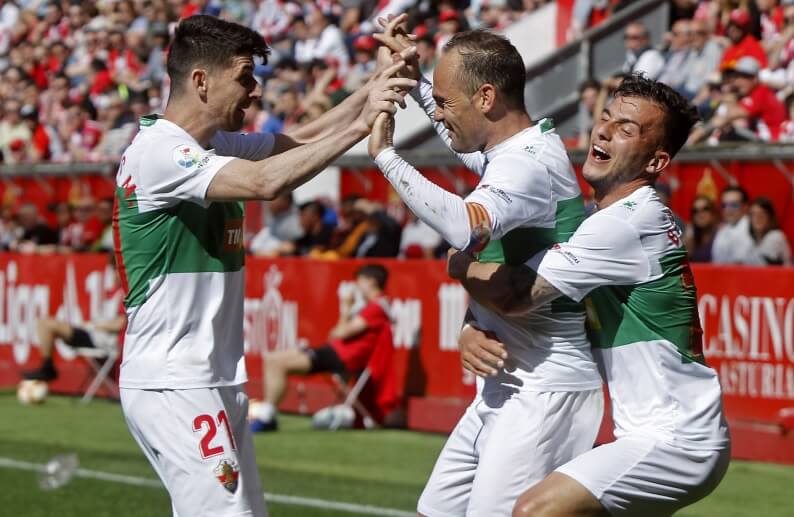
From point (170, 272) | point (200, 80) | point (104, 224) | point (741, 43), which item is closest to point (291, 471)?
point (170, 272)

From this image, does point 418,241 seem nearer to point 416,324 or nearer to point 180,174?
point 416,324

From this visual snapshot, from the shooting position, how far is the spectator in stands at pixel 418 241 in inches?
565

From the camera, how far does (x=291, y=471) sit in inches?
432

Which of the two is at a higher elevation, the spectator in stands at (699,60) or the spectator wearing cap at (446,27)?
the spectator wearing cap at (446,27)

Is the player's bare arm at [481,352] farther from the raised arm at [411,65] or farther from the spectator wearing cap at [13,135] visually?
the spectator wearing cap at [13,135]

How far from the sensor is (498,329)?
560 cm

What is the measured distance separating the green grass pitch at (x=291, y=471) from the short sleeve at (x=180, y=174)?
14.2ft

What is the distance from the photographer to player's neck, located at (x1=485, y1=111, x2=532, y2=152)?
Answer: 5.49 metres

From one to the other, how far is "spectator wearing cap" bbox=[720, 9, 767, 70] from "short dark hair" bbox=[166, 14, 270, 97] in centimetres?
985

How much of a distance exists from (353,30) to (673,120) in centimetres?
1595

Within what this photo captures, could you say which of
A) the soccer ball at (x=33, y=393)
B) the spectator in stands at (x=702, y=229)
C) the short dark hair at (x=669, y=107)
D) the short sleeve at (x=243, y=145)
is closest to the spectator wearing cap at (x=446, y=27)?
the spectator in stands at (x=702, y=229)

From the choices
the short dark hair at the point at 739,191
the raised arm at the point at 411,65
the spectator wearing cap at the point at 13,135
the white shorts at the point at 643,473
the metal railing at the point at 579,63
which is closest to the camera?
the white shorts at the point at 643,473

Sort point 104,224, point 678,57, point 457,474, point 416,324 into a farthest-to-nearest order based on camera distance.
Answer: point 104,224, point 678,57, point 416,324, point 457,474

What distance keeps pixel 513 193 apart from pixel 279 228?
34.9 feet
